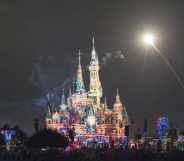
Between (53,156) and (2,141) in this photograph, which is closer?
(53,156)

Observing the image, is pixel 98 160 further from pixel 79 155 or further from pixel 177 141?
pixel 177 141

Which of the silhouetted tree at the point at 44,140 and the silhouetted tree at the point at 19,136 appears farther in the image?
the silhouetted tree at the point at 19,136

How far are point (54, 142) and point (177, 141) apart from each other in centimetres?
6864

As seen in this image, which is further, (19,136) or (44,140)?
(19,136)

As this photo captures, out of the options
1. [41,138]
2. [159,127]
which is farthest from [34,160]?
[159,127]

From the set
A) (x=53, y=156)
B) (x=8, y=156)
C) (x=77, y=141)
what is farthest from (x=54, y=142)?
(x=77, y=141)

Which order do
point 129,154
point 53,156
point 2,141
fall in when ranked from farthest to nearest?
point 2,141, point 129,154, point 53,156

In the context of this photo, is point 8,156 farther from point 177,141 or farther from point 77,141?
point 77,141

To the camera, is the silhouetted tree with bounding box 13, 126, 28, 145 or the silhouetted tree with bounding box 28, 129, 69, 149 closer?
the silhouetted tree with bounding box 28, 129, 69, 149

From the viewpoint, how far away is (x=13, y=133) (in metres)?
174

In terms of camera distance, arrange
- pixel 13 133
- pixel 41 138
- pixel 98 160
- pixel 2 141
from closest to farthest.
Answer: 1. pixel 98 160
2. pixel 41 138
3. pixel 2 141
4. pixel 13 133

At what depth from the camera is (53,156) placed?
81.8 meters

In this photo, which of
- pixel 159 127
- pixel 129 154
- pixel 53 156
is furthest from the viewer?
pixel 159 127

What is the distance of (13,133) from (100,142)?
3813cm
